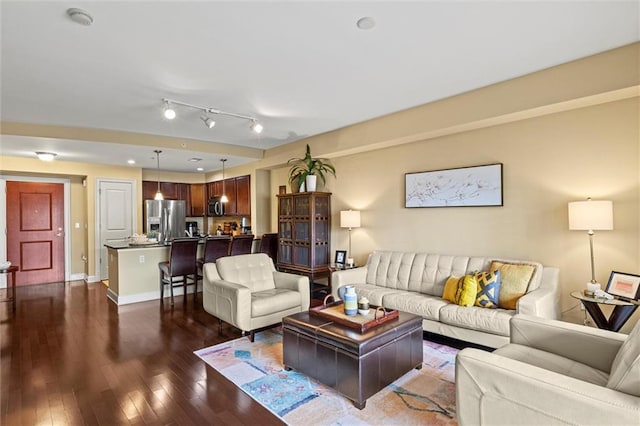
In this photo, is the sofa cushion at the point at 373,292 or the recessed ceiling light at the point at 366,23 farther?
the sofa cushion at the point at 373,292

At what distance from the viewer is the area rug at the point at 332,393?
2223 millimetres

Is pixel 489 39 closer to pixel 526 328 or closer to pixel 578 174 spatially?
pixel 578 174

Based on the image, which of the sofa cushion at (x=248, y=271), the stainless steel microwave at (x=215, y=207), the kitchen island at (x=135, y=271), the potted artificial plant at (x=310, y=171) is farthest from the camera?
the stainless steel microwave at (x=215, y=207)

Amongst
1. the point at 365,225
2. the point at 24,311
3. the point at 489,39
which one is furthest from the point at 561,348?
the point at 24,311

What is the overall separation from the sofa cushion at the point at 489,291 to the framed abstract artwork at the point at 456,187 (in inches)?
35.8

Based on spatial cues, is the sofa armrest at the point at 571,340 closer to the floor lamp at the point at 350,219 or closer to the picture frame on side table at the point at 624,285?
the picture frame on side table at the point at 624,285

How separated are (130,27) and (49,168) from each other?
225 inches

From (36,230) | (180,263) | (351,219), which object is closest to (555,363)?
(351,219)

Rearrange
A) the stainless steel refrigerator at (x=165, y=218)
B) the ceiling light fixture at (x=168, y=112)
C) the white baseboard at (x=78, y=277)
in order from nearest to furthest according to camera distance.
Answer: the ceiling light fixture at (x=168, y=112)
the white baseboard at (x=78, y=277)
the stainless steel refrigerator at (x=165, y=218)

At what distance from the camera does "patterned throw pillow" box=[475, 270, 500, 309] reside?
10.6ft

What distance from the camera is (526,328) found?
7.51 feet

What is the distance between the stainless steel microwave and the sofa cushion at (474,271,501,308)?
19.2 feet

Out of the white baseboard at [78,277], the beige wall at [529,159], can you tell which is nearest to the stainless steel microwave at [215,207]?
the white baseboard at [78,277]

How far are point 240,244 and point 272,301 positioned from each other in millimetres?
2233
